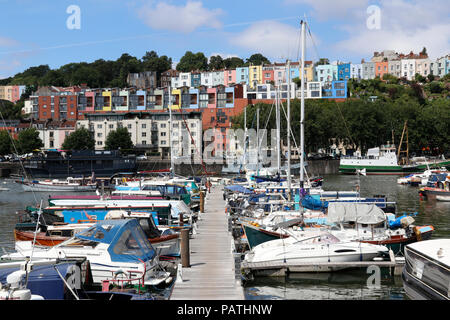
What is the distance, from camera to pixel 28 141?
113938 millimetres

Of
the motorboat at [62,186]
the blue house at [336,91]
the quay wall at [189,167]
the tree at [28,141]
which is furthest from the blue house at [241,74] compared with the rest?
the motorboat at [62,186]

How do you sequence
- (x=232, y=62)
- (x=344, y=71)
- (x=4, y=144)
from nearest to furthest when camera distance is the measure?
(x=4, y=144)
(x=344, y=71)
(x=232, y=62)

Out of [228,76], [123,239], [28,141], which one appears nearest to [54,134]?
[28,141]

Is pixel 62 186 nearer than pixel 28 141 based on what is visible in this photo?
Yes

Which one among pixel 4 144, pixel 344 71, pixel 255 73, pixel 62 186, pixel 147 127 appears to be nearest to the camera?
pixel 62 186

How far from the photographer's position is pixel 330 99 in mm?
133625

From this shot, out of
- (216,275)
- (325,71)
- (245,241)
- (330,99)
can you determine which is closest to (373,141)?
(330,99)

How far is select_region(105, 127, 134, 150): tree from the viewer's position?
366ft

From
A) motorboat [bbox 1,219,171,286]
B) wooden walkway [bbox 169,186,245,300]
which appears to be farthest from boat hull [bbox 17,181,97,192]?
motorboat [bbox 1,219,171,286]

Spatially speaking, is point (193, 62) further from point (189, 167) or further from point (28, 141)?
point (189, 167)

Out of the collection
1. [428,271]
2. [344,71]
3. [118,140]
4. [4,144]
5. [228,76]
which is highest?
[344,71]

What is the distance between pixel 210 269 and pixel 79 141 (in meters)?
96.5

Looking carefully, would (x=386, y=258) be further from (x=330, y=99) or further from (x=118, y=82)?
(x=118, y=82)
